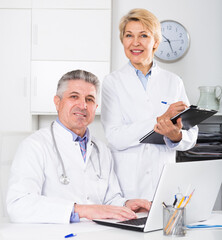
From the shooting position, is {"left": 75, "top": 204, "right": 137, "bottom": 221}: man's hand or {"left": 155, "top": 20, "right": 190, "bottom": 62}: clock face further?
{"left": 155, "top": 20, "right": 190, "bottom": 62}: clock face

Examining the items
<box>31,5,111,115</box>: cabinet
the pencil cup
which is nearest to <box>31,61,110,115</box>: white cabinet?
<box>31,5,111,115</box>: cabinet

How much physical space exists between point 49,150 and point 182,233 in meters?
0.65

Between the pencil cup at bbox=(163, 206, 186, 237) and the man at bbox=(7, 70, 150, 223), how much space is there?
20 centimetres

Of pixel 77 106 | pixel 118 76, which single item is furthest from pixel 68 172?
pixel 118 76

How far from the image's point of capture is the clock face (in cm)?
355

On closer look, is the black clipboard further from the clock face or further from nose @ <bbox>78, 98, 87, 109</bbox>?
the clock face

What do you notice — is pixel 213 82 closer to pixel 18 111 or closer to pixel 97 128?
pixel 97 128

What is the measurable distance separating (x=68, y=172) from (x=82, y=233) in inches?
16.7

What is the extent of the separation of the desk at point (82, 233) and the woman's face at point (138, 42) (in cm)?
103

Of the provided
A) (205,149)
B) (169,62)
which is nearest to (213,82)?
(169,62)

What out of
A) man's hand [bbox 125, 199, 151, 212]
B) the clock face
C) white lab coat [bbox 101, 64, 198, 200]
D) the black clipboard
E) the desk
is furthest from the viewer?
the clock face

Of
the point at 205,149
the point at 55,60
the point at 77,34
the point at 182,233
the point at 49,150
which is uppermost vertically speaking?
the point at 77,34

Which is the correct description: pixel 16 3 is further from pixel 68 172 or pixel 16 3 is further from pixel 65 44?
pixel 68 172

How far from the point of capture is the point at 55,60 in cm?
331
